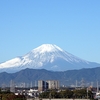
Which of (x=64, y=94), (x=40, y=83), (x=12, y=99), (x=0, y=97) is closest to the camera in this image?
(x=12, y=99)

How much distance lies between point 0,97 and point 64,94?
1594cm

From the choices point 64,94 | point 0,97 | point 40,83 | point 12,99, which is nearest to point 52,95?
point 64,94

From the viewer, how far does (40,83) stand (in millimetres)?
149250

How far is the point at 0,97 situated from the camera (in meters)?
69.4

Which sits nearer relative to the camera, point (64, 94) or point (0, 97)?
point (0, 97)

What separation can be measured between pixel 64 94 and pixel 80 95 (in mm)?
3161

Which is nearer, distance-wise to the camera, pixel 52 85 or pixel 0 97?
pixel 0 97

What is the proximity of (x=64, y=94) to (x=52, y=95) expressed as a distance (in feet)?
7.48

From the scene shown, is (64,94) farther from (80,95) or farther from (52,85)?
(52,85)

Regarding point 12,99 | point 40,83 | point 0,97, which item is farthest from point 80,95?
point 40,83

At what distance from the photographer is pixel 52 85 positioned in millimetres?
152125

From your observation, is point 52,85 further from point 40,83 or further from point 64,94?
point 64,94

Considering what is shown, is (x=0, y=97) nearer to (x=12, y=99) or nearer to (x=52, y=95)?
(x=12, y=99)

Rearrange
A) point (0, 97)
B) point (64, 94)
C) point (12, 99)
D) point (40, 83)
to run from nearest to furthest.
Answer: point (12, 99)
point (0, 97)
point (64, 94)
point (40, 83)
